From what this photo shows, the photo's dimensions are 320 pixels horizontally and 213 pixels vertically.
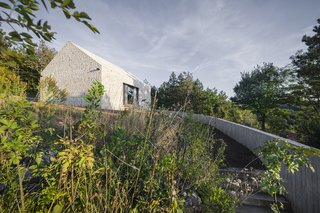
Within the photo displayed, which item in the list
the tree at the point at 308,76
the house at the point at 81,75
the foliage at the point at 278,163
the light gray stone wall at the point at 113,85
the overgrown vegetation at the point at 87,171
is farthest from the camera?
the tree at the point at 308,76

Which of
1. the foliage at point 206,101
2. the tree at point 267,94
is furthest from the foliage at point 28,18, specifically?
the tree at point 267,94

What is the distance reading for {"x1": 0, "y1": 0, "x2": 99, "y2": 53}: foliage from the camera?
2.04 feet

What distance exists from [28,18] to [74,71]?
43.7ft

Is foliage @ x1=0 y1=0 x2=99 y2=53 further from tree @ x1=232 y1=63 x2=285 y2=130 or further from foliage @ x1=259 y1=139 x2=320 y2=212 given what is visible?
tree @ x1=232 y1=63 x2=285 y2=130

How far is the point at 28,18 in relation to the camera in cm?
64

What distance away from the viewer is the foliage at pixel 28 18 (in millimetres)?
623

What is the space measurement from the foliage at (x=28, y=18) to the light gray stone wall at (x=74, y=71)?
11453 mm

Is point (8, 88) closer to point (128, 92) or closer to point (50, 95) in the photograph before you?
point (50, 95)

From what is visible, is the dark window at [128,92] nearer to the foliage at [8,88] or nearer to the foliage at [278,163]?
the foliage at [8,88]

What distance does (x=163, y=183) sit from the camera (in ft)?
5.56

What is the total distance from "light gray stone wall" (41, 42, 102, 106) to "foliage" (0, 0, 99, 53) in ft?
37.6

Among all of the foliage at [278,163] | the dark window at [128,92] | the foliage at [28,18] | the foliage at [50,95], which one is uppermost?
the dark window at [128,92]

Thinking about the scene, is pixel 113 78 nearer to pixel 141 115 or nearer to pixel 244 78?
pixel 141 115

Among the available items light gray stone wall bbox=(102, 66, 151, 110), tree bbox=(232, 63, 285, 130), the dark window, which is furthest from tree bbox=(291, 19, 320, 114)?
the dark window
